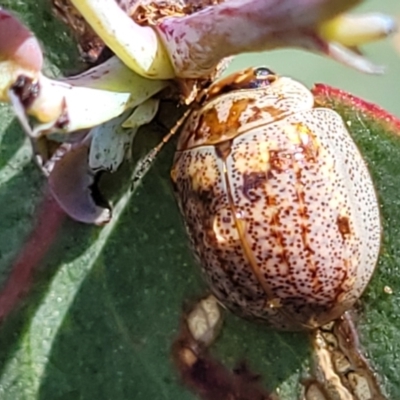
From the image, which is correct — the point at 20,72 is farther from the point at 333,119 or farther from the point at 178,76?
the point at 333,119

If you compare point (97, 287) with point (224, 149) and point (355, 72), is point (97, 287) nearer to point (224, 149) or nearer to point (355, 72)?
point (224, 149)

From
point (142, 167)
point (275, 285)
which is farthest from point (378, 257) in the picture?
point (142, 167)

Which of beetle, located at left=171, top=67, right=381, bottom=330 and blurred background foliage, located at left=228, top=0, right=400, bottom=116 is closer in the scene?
beetle, located at left=171, top=67, right=381, bottom=330

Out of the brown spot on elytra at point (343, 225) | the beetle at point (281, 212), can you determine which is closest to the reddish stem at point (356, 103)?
the beetle at point (281, 212)

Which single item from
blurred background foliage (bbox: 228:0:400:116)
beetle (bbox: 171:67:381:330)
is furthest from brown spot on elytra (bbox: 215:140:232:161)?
blurred background foliage (bbox: 228:0:400:116)

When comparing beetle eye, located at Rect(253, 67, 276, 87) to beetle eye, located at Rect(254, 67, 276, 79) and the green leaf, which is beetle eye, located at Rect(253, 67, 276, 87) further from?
the green leaf

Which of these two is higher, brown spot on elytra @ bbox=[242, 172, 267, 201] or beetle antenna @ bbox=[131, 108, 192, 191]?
beetle antenna @ bbox=[131, 108, 192, 191]

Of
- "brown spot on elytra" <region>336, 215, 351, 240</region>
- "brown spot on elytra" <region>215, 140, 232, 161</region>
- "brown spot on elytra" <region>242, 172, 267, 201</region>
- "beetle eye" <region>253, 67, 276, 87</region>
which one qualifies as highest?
"beetle eye" <region>253, 67, 276, 87</region>

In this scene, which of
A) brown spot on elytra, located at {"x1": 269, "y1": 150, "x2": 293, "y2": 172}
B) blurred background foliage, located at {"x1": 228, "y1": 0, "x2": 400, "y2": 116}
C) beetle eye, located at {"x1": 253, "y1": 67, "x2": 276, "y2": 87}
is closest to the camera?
brown spot on elytra, located at {"x1": 269, "y1": 150, "x2": 293, "y2": 172}
